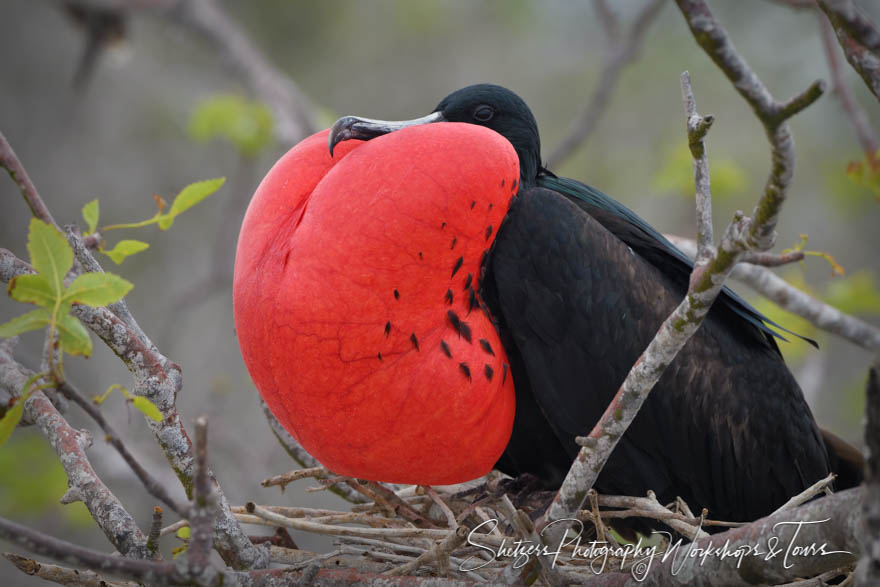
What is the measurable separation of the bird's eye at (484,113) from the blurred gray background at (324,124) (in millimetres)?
2120

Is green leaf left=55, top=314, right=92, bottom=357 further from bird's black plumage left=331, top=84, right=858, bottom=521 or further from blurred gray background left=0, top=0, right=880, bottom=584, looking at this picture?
blurred gray background left=0, top=0, right=880, bottom=584

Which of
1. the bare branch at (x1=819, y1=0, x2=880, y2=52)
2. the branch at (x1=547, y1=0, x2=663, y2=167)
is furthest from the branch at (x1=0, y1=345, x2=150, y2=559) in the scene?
the branch at (x1=547, y1=0, x2=663, y2=167)

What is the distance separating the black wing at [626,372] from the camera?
2201mm

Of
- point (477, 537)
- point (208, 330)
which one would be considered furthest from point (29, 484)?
point (477, 537)

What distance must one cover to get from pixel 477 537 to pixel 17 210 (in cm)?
447

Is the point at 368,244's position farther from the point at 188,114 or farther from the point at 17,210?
the point at 188,114

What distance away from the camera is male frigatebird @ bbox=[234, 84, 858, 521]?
186 cm

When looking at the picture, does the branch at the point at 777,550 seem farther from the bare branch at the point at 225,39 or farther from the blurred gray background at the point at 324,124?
the bare branch at the point at 225,39

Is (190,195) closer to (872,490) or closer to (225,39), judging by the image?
(872,490)

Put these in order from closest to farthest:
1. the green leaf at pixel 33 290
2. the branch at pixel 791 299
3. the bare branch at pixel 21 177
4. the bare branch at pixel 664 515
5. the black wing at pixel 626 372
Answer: the green leaf at pixel 33 290 → the bare branch at pixel 21 177 → the bare branch at pixel 664 515 → the black wing at pixel 626 372 → the branch at pixel 791 299

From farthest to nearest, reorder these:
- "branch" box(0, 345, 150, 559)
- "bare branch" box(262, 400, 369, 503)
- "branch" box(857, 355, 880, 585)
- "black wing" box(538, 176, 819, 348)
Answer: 1. "bare branch" box(262, 400, 369, 503)
2. "black wing" box(538, 176, 819, 348)
3. "branch" box(0, 345, 150, 559)
4. "branch" box(857, 355, 880, 585)

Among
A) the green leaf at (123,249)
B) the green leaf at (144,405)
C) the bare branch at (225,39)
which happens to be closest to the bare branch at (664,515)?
the green leaf at (144,405)

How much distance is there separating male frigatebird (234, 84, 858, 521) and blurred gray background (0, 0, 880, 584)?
71.3 inches

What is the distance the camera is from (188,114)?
275 inches
